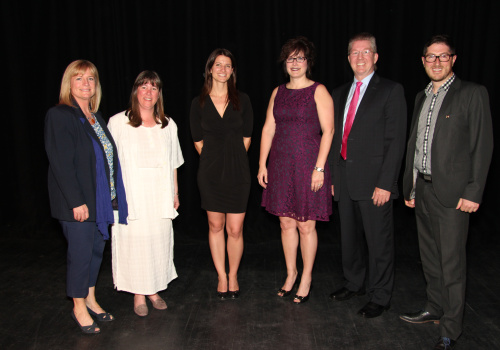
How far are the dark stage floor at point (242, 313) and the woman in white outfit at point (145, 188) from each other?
0.30 metres

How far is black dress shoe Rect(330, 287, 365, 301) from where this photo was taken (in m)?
3.33

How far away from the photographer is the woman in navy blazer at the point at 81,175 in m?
2.58

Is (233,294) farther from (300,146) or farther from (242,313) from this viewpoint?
(300,146)

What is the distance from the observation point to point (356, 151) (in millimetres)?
2973

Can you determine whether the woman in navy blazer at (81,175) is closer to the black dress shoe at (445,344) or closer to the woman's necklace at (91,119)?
the woman's necklace at (91,119)

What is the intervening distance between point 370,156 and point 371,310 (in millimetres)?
1043

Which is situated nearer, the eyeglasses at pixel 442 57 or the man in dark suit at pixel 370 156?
the eyeglasses at pixel 442 57

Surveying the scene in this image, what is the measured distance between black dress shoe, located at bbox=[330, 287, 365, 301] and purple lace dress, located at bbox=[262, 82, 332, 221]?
2.15 feet

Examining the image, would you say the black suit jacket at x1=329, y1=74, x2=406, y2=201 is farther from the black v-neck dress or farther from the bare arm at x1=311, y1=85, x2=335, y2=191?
the black v-neck dress

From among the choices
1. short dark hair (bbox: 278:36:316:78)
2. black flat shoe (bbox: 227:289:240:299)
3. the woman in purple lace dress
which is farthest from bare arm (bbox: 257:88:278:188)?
black flat shoe (bbox: 227:289:240:299)

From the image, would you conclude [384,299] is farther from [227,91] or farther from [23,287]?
[23,287]

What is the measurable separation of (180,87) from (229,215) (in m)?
1.91

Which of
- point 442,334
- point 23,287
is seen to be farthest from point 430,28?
point 23,287

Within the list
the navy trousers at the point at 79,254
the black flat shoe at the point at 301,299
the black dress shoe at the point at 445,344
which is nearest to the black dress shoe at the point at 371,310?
the black flat shoe at the point at 301,299
